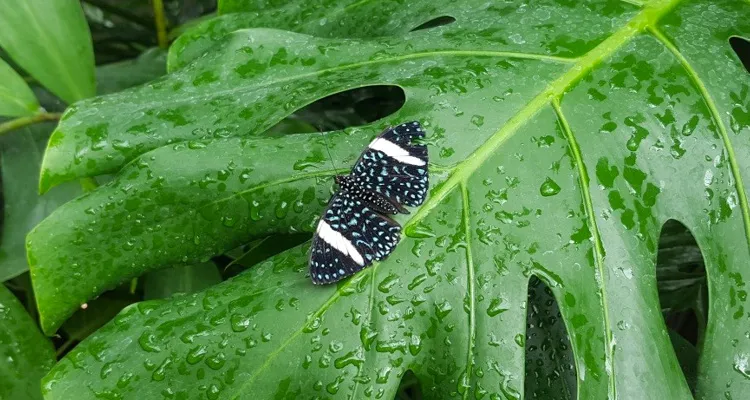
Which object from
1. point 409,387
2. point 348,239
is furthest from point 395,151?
point 409,387

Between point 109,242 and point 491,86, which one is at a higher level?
point 491,86

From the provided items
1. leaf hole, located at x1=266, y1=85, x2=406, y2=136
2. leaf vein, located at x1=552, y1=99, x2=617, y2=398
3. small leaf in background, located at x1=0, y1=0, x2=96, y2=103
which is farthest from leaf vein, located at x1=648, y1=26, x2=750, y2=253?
small leaf in background, located at x1=0, y1=0, x2=96, y2=103

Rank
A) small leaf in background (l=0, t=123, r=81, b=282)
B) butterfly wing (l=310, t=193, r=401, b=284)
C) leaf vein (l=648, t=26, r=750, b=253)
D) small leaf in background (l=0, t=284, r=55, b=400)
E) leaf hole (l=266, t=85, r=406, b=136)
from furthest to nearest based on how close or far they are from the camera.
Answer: leaf hole (l=266, t=85, r=406, b=136), small leaf in background (l=0, t=123, r=81, b=282), small leaf in background (l=0, t=284, r=55, b=400), leaf vein (l=648, t=26, r=750, b=253), butterfly wing (l=310, t=193, r=401, b=284)

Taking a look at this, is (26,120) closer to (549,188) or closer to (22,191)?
(22,191)

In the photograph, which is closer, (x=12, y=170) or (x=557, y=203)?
(x=557, y=203)

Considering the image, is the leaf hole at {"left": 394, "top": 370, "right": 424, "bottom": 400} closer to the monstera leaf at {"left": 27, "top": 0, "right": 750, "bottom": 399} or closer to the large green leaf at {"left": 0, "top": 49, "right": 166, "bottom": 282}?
the monstera leaf at {"left": 27, "top": 0, "right": 750, "bottom": 399}

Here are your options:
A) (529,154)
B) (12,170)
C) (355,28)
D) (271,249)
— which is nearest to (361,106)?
(355,28)

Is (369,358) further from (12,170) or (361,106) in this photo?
(12,170)

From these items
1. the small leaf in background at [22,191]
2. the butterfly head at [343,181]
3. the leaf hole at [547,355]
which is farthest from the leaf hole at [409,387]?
the small leaf in background at [22,191]
